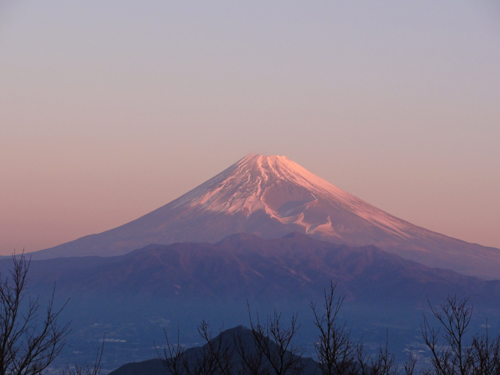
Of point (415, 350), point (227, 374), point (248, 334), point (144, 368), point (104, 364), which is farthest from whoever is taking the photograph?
point (415, 350)

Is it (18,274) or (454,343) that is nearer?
(18,274)

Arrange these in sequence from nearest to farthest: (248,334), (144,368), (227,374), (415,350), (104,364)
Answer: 1. (227,374)
2. (248,334)
3. (144,368)
4. (104,364)
5. (415,350)

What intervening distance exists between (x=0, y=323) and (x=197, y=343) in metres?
190

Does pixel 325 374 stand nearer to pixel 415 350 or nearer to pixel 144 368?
pixel 144 368

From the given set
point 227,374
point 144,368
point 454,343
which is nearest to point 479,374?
point 454,343

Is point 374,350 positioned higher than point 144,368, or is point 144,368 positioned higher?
point 144,368

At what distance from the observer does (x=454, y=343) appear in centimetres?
1670

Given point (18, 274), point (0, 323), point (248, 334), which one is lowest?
point (248, 334)

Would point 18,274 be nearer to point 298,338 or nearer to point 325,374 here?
point 325,374

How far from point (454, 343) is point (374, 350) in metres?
178

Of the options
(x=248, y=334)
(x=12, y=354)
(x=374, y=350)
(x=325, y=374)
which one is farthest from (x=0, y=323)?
(x=374, y=350)

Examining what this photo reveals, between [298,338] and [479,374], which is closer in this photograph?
[479,374]

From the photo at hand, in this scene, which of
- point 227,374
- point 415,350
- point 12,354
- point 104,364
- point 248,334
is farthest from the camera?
point 415,350

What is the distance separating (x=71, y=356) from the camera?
184m
